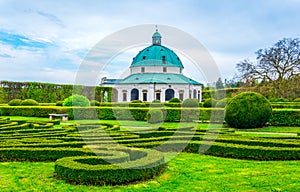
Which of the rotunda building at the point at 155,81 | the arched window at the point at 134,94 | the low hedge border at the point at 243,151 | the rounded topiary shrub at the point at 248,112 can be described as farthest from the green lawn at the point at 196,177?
the arched window at the point at 134,94

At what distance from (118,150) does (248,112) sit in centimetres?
1291

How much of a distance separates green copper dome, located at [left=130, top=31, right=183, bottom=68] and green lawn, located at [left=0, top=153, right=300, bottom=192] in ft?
163

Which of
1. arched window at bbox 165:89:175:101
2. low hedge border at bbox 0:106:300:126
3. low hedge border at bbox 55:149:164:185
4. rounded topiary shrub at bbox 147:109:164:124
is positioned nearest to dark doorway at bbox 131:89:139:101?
arched window at bbox 165:89:175:101

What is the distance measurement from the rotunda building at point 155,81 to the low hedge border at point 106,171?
146 feet

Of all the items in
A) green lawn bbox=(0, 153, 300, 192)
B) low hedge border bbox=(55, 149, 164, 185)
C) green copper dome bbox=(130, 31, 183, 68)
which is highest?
green copper dome bbox=(130, 31, 183, 68)

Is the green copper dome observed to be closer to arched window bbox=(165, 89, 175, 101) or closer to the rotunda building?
the rotunda building

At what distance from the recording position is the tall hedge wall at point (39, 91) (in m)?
42.6

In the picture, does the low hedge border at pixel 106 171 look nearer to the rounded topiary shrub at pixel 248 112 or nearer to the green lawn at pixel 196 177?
the green lawn at pixel 196 177

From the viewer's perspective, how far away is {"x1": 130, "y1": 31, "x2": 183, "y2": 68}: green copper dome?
58094mm

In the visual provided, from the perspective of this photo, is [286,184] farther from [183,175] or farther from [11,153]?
[11,153]

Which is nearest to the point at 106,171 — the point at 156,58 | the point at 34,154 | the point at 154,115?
the point at 34,154

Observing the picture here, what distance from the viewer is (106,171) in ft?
20.9

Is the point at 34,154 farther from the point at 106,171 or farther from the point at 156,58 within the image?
the point at 156,58

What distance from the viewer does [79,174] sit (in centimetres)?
637
